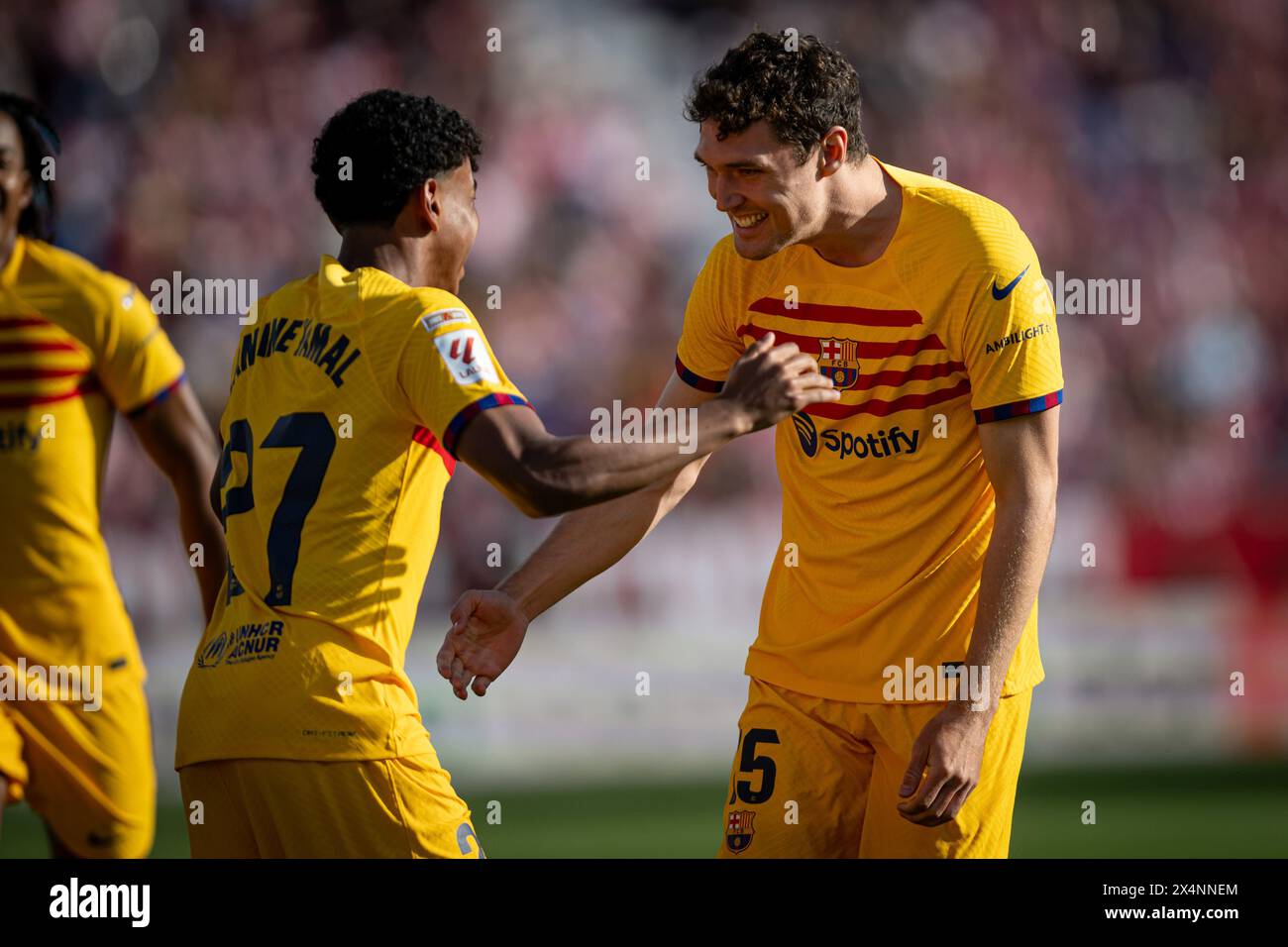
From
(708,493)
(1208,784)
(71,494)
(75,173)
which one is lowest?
(1208,784)

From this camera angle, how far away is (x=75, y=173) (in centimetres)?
1016

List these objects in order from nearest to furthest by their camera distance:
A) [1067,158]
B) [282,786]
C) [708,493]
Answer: [282,786] < [708,493] < [1067,158]

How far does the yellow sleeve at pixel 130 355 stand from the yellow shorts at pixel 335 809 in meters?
1.57

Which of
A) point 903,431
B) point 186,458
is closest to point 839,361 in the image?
point 903,431

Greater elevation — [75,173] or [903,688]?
[75,173]

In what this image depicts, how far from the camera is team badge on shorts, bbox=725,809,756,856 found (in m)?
3.72

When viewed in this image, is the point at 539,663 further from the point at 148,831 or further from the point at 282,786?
the point at 282,786

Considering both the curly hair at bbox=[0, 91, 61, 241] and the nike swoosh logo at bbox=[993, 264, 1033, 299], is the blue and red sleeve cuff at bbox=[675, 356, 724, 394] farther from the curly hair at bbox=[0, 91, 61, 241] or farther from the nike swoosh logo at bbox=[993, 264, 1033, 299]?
the curly hair at bbox=[0, 91, 61, 241]

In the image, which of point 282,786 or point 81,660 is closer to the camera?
point 282,786

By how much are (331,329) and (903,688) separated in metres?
1.52

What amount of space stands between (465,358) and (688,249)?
7738mm

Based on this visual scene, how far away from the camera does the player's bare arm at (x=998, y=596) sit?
336 cm

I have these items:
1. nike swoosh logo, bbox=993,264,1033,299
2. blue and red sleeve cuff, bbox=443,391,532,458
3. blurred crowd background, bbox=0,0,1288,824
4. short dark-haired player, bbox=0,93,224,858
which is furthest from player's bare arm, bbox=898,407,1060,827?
blurred crowd background, bbox=0,0,1288,824
